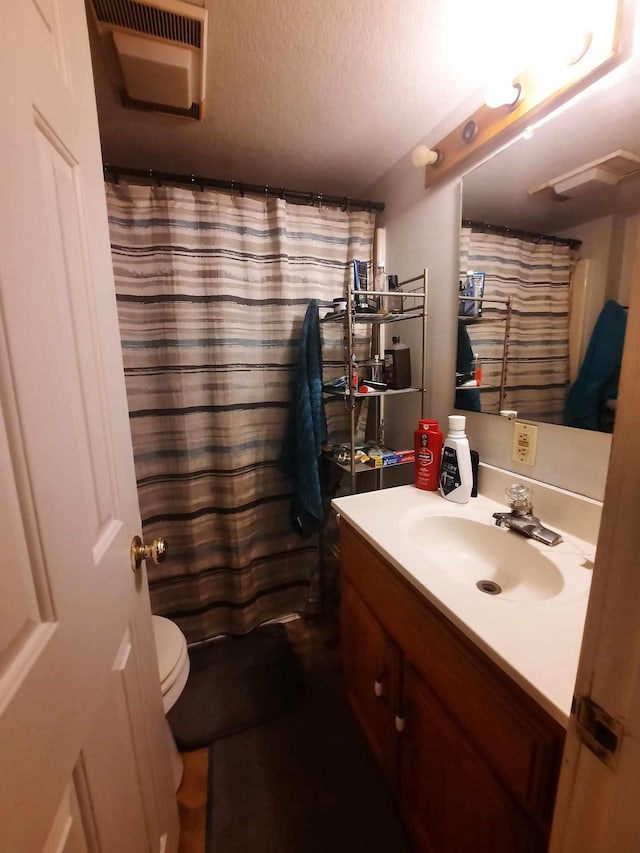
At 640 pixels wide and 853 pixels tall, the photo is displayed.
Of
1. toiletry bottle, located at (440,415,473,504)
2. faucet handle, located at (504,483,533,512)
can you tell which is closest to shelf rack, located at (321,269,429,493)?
toiletry bottle, located at (440,415,473,504)

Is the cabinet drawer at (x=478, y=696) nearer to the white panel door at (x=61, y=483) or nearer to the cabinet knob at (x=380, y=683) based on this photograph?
the cabinet knob at (x=380, y=683)

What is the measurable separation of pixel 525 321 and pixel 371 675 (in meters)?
1.18

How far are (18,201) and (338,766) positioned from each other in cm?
165

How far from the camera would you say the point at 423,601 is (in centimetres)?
80

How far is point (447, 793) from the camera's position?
774mm

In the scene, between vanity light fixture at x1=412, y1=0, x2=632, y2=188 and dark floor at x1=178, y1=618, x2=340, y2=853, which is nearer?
vanity light fixture at x1=412, y1=0, x2=632, y2=188

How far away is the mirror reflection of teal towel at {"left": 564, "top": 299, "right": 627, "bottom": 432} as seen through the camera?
0.81 metres

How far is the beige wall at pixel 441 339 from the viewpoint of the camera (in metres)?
0.95

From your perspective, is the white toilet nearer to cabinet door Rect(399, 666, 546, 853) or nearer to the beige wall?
cabinet door Rect(399, 666, 546, 853)

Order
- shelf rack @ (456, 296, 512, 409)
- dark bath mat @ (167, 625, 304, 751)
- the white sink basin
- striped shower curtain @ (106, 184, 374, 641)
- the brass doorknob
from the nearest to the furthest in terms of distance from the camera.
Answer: the brass doorknob → the white sink basin → shelf rack @ (456, 296, 512, 409) → dark bath mat @ (167, 625, 304, 751) → striped shower curtain @ (106, 184, 374, 641)

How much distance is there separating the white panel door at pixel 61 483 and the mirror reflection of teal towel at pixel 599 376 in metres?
1.05

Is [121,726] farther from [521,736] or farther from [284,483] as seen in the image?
[284,483]

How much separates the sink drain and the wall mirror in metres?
0.48

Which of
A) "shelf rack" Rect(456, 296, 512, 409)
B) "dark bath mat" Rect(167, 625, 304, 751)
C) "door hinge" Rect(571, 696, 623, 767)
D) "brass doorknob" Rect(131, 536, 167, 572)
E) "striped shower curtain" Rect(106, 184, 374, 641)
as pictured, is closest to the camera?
"door hinge" Rect(571, 696, 623, 767)
